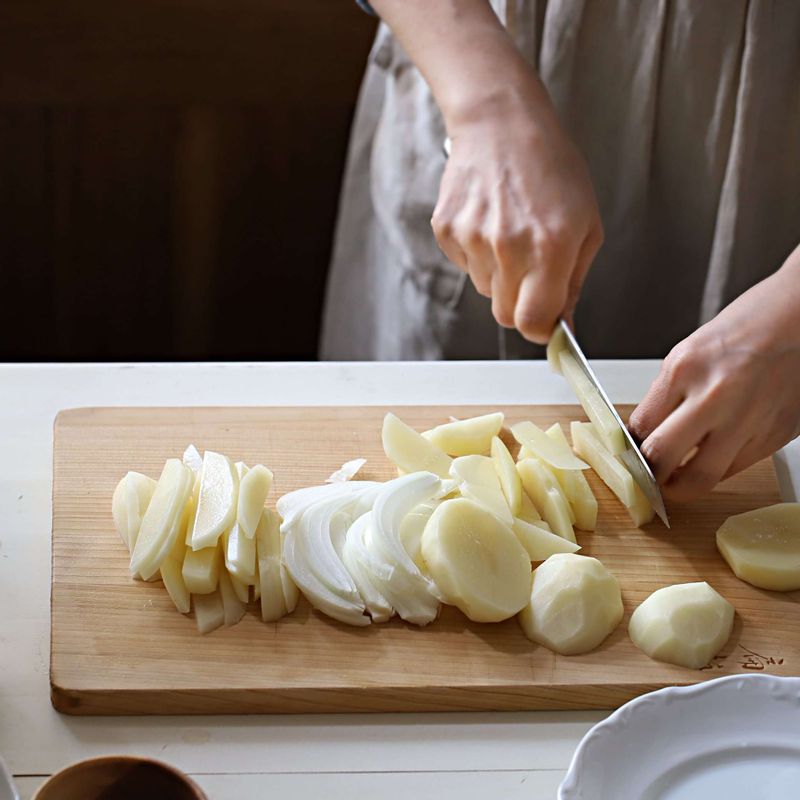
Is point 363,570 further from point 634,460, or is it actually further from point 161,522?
point 634,460

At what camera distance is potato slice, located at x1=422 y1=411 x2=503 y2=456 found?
4.04 ft

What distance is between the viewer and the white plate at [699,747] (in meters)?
0.80

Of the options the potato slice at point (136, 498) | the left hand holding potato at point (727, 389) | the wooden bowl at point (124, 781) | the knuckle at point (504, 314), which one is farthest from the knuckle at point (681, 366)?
the wooden bowl at point (124, 781)

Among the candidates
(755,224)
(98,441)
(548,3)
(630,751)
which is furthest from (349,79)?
(630,751)

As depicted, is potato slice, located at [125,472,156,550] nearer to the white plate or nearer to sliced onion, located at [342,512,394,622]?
sliced onion, located at [342,512,394,622]

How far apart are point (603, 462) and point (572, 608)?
253 millimetres

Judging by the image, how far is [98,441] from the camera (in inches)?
48.3

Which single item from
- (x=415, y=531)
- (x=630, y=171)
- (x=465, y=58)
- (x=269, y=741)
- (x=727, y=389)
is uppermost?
(x=465, y=58)

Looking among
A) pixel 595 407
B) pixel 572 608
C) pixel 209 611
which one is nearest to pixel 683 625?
pixel 572 608

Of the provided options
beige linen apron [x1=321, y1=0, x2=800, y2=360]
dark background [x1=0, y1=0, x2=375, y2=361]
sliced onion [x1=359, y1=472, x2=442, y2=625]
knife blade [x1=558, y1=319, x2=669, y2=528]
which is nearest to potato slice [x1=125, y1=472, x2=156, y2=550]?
sliced onion [x1=359, y1=472, x2=442, y2=625]

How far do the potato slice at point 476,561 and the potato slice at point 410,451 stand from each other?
15 cm

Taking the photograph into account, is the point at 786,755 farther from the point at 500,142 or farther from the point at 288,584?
the point at 500,142

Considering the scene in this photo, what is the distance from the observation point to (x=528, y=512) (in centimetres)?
114

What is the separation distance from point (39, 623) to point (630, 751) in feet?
1.70
